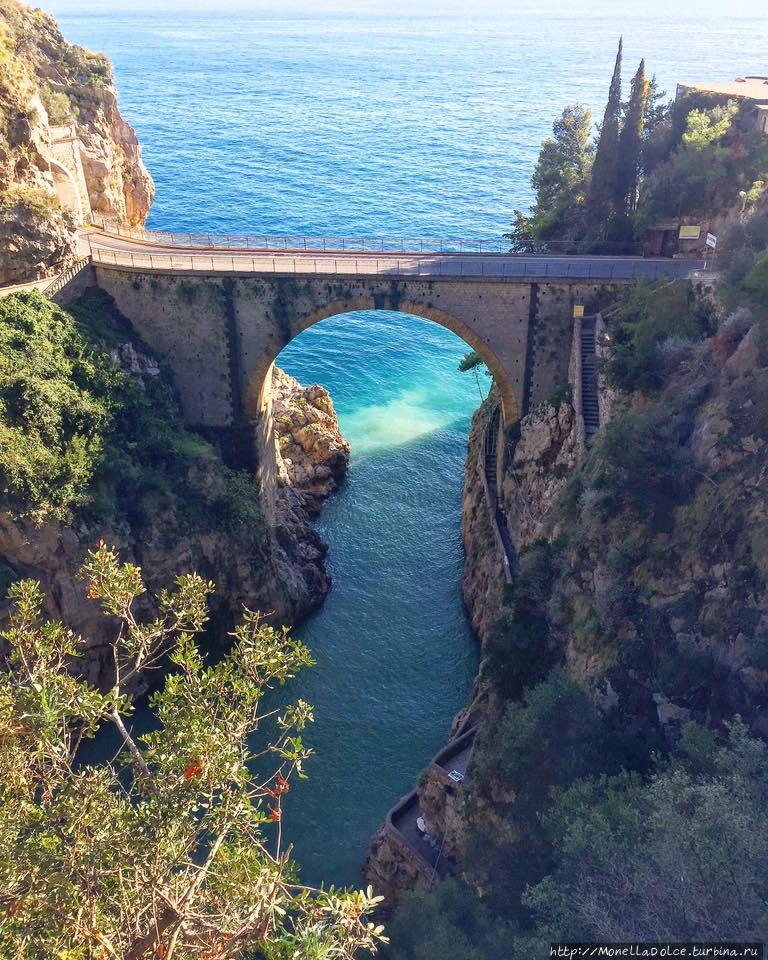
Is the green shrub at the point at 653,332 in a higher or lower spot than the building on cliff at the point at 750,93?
lower

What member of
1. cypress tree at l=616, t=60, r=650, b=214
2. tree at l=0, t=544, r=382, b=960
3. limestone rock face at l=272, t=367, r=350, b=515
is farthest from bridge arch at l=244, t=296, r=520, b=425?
tree at l=0, t=544, r=382, b=960

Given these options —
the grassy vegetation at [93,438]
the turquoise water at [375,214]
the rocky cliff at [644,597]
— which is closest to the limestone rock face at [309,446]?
the turquoise water at [375,214]

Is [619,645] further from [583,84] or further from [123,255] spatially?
[583,84]

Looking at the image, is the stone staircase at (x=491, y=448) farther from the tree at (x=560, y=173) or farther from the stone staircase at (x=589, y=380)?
the tree at (x=560, y=173)

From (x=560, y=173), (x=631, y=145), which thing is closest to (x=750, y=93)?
(x=631, y=145)

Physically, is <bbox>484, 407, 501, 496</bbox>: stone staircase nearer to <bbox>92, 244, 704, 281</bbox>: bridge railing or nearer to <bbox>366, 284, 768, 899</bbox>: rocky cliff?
<bbox>92, 244, 704, 281</bbox>: bridge railing

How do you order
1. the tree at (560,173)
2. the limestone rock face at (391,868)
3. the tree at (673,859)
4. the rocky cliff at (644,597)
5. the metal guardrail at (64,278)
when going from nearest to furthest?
the tree at (673,859) < the rocky cliff at (644,597) < the limestone rock face at (391,868) < the metal guardrail at (64,278) < the tree at (560,173)
